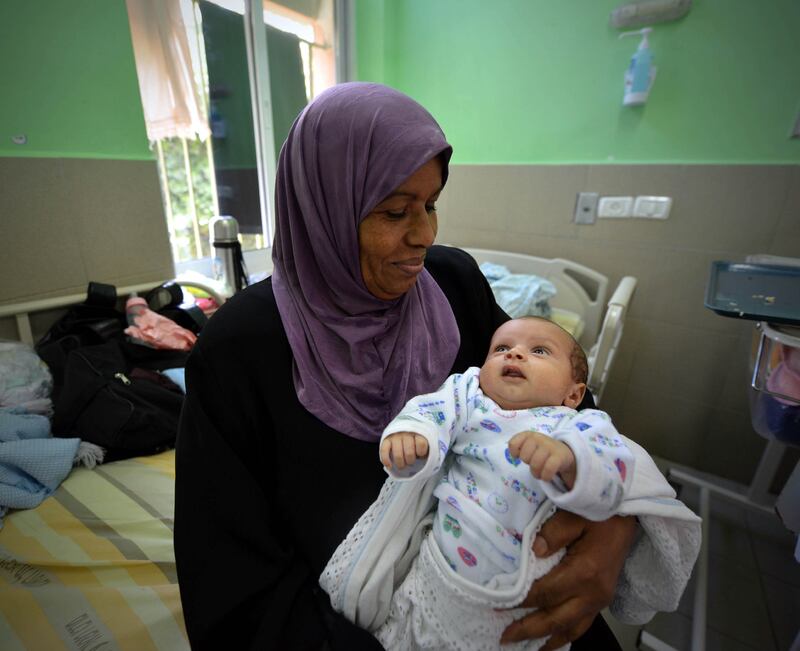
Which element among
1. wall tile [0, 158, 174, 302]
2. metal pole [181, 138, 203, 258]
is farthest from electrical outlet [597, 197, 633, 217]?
metal pole [181, 138, 203, 258]

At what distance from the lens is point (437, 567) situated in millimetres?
707

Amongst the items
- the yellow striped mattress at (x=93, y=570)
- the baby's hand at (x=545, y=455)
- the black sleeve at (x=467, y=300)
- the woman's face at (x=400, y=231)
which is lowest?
the yellow striped mattress at (x=93, y=570)

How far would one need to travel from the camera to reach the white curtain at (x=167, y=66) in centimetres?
212

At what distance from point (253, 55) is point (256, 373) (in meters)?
2.74

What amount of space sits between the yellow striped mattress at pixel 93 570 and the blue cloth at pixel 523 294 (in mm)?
1673

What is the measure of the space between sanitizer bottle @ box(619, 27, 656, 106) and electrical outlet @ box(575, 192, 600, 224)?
49 cm

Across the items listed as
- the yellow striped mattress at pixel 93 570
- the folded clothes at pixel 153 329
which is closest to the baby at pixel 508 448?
the yellow striped mattress at pixel 93 570

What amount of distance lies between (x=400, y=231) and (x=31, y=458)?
143cm

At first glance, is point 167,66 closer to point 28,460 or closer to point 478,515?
point 28,460

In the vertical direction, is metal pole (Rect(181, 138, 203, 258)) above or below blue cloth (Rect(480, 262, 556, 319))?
above

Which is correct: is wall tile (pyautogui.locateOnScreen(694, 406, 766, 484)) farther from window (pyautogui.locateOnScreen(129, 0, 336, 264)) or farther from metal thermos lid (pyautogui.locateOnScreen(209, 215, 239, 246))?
window (pyautogui.locateOnScreen(129, 0, 336, 264))

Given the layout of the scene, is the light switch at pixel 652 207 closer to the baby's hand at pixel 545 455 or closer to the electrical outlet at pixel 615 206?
the electrical outlet at pixel 615 206

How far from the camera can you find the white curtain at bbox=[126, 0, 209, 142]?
2117 millimetres

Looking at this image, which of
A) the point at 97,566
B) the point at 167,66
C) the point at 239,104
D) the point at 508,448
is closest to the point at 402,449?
the point at 508,448
